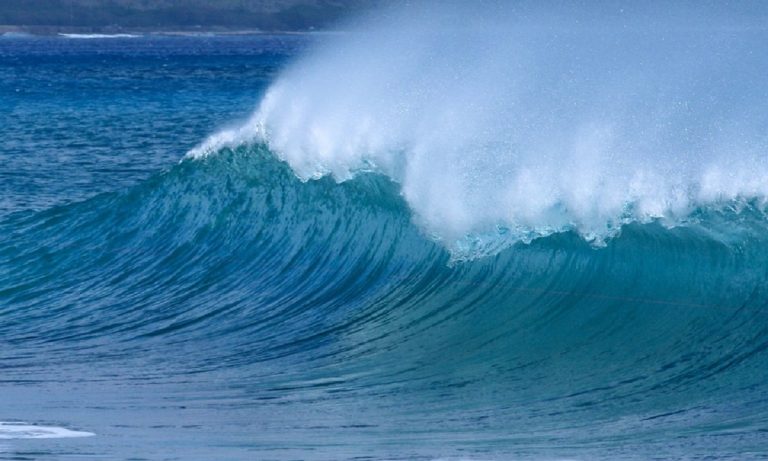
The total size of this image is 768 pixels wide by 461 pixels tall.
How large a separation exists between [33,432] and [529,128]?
6.40m

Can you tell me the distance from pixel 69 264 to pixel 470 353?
20.5 ft

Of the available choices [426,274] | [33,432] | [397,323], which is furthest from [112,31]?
[33,432]

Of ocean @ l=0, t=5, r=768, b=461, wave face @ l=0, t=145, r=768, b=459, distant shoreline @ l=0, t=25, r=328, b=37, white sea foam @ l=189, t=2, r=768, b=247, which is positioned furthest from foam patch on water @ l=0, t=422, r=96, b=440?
distant shoreline @ l=0, t=25, r=328, b=37

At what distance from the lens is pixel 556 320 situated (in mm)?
9906

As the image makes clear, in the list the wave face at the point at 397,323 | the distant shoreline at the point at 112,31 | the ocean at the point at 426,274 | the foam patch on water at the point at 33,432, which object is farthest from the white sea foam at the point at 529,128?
the distant shoreline at the point at 112,31

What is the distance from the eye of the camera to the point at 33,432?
7.46m

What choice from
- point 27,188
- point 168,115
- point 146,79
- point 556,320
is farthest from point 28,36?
point 556,320

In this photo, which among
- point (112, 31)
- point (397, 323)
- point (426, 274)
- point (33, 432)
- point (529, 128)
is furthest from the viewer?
point (112, 31)

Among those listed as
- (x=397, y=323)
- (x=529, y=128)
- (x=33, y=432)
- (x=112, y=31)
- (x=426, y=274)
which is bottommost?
(x=33, y=432)

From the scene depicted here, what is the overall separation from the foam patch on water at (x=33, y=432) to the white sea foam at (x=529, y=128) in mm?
4827

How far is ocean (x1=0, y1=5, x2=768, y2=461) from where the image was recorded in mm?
7512

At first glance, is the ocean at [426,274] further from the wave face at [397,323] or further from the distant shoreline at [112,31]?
the distant shoreline at [112,31]

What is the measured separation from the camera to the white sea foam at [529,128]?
1084 cm

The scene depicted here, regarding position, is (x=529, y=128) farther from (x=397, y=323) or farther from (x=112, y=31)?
(x=112, y=31)
